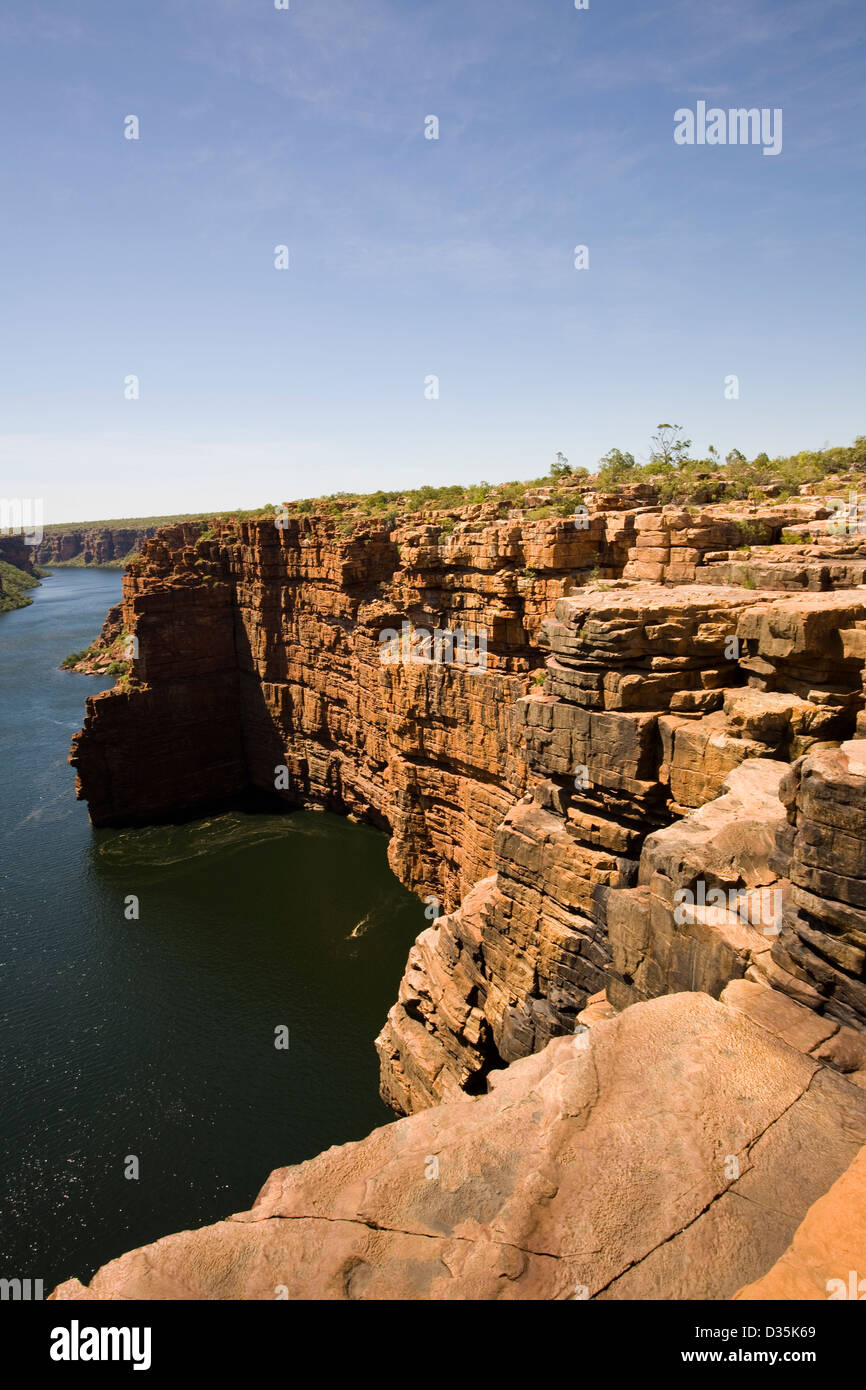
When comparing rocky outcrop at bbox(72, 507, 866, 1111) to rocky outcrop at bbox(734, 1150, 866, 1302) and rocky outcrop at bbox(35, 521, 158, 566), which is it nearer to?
rocky outcrop at bbox(734, 1150, 866, 1302)

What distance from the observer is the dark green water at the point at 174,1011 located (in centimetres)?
1952

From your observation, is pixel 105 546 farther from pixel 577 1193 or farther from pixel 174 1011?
pixel 577 1193

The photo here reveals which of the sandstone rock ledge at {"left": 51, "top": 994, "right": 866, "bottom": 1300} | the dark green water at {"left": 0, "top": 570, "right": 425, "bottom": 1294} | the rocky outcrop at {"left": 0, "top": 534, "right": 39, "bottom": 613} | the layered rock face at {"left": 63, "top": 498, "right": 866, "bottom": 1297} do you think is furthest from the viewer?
the rocky outcrop at {"left": 0, "top": 534, "right": 39, "bottom": 613}

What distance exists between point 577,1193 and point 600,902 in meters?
7.17

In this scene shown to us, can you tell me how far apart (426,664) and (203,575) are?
73.8ft

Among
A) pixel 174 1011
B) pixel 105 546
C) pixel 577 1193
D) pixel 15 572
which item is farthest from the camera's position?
pixel 105 546

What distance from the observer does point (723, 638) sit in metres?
13.7

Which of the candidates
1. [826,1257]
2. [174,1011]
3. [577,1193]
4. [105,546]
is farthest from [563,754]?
[105,546]

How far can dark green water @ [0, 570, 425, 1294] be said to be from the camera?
19516 millimetres

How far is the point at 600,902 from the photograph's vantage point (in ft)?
45.6

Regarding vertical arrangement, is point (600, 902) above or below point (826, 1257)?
below

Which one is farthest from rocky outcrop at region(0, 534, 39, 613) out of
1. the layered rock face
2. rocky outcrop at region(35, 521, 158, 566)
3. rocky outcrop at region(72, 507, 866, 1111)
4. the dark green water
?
the layered rock face

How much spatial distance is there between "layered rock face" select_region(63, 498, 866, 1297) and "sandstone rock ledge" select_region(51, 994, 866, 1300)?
30 millimetres
